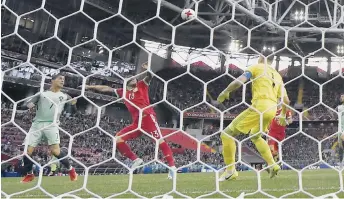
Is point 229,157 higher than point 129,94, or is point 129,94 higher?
point 129,94

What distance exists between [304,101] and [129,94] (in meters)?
9.94

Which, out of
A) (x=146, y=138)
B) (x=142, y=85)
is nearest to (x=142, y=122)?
(x=142, y=85)

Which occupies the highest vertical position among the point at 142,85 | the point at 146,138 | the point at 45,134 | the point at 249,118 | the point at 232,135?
the point at 142,85

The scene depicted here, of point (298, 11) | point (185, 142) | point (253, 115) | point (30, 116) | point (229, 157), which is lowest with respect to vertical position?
point (185, 142)

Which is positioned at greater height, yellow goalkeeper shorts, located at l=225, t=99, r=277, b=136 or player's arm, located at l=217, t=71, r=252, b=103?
player's arm, located at l=217, t=71, r=252, b=103

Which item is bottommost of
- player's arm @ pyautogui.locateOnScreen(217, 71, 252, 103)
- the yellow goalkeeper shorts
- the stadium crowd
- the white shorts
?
the stadium crowd

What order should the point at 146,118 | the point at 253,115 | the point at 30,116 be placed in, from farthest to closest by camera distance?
the point at 30,116, the point at 146,118, the point at 253,115

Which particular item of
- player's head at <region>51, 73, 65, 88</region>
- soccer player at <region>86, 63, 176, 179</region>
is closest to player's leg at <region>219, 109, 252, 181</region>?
soccer player at <region>86, 63, 176, 179</region>

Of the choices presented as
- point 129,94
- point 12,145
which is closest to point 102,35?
point 12,145

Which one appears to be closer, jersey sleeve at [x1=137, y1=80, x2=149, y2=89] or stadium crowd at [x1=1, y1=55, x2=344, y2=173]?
jersey sleeve at [x1=137, y1=80, x2=149, y2=89]

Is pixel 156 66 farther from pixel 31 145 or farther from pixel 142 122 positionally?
pixel 31 145

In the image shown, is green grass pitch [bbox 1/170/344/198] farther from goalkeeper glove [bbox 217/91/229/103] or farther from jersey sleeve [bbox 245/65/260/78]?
jersey sleeve [bbox 245/65/260/78]

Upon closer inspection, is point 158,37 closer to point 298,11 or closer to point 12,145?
point 298,11

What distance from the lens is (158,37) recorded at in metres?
13.6
